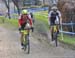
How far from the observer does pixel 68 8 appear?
23.0m

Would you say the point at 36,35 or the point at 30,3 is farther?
the point at 30,3

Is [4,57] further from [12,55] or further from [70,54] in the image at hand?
[70,54]

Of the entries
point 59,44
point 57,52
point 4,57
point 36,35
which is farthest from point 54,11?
point 36,35

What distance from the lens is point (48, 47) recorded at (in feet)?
59.1

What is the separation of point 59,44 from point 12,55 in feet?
12.3

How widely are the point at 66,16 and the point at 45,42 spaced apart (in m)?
3.55

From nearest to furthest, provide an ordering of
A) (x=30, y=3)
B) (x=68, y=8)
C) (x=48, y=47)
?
(x=48, y=47) < (x=68, y=8) < (x=30, y=3)

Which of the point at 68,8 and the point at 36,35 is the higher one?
the point at 68,8

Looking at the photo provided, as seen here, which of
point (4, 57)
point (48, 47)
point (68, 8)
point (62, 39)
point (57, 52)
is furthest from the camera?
point (68, 8)

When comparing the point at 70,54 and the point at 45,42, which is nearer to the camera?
the point at 70,54

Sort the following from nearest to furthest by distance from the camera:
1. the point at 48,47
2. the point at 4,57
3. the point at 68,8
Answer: the point at 4,57 → the point at 48,47 → the point at 68,8

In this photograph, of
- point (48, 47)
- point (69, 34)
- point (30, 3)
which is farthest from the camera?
point (30, 3)

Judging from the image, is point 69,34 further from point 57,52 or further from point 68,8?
point 57,52

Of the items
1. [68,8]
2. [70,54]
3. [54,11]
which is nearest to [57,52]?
[70,54]
